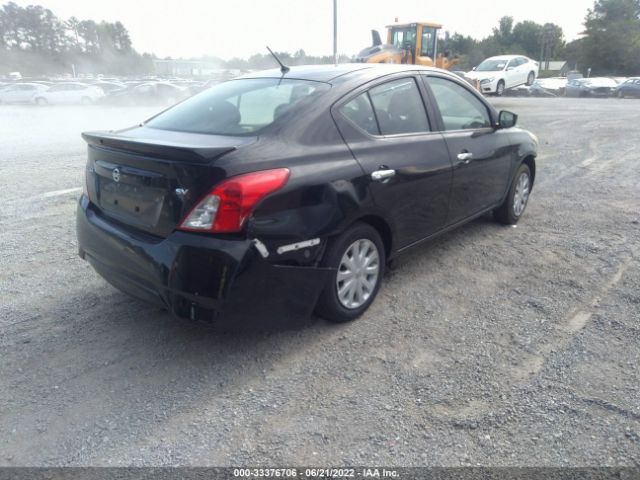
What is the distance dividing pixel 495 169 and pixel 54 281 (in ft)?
12.7

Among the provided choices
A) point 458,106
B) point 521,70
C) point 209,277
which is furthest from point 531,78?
point 209,277

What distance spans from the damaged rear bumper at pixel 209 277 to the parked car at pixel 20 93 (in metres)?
29.8

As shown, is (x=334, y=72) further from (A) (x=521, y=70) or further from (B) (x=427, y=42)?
(A) (x=521, y=70)

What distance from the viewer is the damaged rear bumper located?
104 inches

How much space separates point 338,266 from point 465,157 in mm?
1703

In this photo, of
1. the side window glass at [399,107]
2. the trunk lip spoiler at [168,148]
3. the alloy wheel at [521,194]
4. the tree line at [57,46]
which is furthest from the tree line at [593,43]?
the trunk lip spoiler at [168,148]

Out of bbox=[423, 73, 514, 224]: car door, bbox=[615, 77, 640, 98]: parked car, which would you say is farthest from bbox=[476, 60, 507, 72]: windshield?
bbox=[423, 73, 514, 224]: car door

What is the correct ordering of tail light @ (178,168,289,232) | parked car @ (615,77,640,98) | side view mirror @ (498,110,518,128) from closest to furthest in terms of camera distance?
1. tail light @ (178,168,289,232)
2. side view mirror @ (498,110,518,128)
3. parked car @ (615,77,640,98)

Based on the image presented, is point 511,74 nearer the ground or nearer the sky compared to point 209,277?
nearer the sky

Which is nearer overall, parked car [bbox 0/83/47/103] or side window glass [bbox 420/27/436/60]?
side window glass [bbox 420/27/436/60]

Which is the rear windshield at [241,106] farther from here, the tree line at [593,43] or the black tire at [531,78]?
the tree line at [593,43]

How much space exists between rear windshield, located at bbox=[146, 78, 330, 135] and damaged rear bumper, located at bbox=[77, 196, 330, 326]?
79 cm

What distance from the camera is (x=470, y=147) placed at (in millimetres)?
4273

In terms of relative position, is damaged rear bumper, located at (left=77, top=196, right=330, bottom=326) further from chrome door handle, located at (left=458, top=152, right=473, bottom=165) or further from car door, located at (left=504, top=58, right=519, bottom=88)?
car door, located at (left=504, top=58, right=519, bottom=88)
